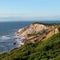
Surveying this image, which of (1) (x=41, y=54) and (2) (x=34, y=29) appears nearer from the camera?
(1) (x=41, y=54)

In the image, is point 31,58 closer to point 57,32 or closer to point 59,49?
point 59,49

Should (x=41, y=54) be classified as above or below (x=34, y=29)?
above

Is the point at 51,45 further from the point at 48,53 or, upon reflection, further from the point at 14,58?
the point at 14,58

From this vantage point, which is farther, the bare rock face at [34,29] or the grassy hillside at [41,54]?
the bare rock face at [34,29]

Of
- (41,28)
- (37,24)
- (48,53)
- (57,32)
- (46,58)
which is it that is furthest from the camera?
(37,24)

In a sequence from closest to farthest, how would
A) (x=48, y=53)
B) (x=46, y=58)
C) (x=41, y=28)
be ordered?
1. (x=46, y=58)
2. (x=48, y=53)
3. (x=41, y=28)

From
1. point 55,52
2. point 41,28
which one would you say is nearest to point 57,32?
point 55,52

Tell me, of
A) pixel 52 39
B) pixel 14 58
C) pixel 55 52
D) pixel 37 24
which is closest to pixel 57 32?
pixel 52 39

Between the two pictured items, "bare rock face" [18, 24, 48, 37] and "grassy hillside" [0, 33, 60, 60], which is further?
"bare rock face" [18, 24, 48, 37]

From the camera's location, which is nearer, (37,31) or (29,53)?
(29,53)
